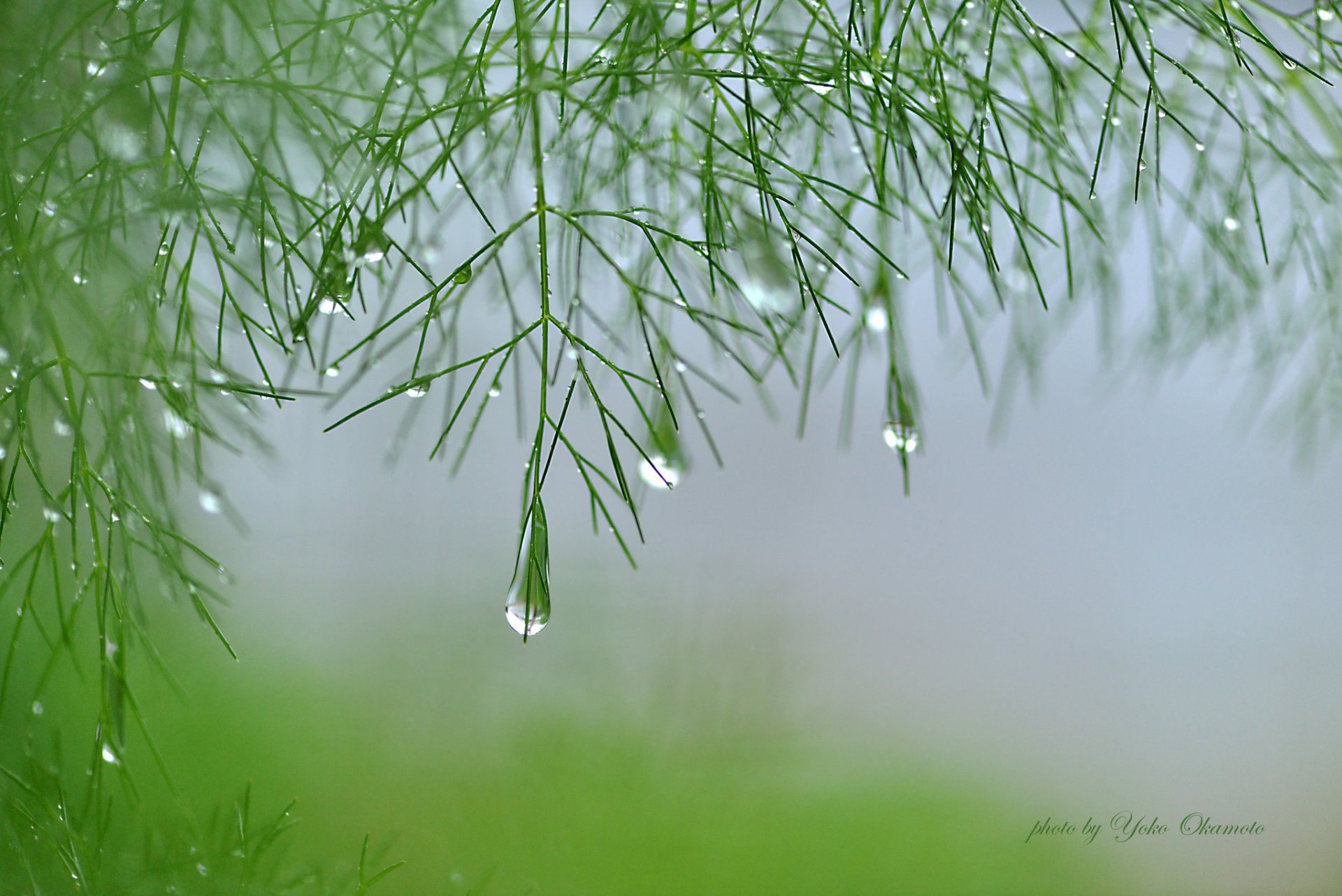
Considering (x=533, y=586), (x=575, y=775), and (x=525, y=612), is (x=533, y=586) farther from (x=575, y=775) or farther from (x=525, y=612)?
(x=575, y=775)

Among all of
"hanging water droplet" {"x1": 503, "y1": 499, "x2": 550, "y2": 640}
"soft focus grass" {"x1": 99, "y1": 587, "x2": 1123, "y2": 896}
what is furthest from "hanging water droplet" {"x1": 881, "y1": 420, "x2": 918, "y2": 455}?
"soft focus grass" {"x1": 99, "y1": 587, "x2": 1123, "y2": 896}

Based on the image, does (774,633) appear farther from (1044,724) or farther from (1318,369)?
(1318,369)

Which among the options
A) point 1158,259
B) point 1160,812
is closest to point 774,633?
point 1160,812

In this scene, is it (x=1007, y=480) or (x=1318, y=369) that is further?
(x=1007, y=480)

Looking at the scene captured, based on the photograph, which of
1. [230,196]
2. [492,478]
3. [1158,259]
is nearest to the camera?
[230,196]

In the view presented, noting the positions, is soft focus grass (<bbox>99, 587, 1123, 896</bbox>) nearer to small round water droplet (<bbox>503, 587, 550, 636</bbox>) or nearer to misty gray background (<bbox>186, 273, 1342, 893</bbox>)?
misty gray background (<bbox>186, 273, 1342, 893</bbox>)

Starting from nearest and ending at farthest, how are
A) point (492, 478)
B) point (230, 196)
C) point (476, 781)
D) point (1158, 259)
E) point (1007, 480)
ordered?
point (230, 196)
point (1158, 259)
point (476, 781)
point (1007, 480)
point (492, 478)
